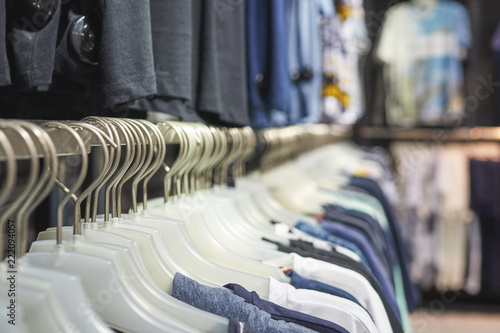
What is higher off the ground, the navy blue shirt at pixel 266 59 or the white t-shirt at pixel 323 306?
the navy blue shirt at pixel 266 59

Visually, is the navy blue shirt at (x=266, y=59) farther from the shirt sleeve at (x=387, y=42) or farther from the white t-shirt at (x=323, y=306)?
the shirt sleeve at (x=387, y=42)

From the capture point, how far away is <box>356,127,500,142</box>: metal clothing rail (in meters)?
3.52

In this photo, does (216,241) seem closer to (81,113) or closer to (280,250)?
(280,250)

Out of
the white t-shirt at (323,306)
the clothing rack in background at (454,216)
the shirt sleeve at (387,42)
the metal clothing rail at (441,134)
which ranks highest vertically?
the shirt sleeve at (387,42)

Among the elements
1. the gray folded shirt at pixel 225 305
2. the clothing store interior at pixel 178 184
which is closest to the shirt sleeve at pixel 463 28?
the clothing store interior at pixel 178 184

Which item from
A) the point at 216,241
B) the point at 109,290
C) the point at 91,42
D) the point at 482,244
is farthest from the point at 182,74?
the point at 482,244

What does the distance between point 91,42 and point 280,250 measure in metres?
0.46

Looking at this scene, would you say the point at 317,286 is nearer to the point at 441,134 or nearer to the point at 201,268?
the point at 201,268

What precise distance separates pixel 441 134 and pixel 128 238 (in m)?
3.36

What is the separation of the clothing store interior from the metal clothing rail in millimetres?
1545

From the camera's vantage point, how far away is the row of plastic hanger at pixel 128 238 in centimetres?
46

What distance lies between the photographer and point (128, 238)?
59cm

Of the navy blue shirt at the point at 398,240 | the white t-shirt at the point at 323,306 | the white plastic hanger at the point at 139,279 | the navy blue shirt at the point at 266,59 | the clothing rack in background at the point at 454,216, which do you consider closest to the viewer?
the white plastic hanger at the point at 139,279

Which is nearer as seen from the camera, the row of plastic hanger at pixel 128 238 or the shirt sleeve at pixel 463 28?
the row of plastic hanger at pixel 128 238
